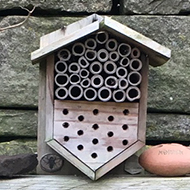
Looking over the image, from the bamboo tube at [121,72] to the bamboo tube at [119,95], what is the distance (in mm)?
31

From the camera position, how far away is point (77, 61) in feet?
3.35

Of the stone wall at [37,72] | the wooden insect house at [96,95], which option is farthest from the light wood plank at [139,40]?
the stone wall at [37,72]

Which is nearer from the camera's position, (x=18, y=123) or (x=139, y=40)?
(x=139, y=40)

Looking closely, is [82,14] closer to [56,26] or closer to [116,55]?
[56,26]

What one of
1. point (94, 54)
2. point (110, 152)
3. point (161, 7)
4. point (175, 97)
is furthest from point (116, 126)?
point (161, 7)

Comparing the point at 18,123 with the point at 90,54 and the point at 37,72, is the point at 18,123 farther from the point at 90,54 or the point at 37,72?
the point at 90,54

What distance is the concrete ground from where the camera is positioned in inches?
39.4

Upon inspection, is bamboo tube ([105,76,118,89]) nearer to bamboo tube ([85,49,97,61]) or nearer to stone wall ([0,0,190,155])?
bamboo tube ([85,49,97,61])

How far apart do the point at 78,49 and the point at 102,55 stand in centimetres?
5

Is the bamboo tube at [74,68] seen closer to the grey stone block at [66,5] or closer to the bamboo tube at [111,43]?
the bamboo tube at [111,43]

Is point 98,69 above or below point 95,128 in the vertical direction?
above

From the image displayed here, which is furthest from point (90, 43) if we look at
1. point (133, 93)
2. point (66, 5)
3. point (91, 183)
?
point (66, 5)

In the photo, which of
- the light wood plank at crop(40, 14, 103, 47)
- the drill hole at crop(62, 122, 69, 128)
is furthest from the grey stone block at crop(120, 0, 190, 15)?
the drill hole at crop(62, 122, 69, 128)

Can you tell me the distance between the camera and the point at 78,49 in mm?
1027
